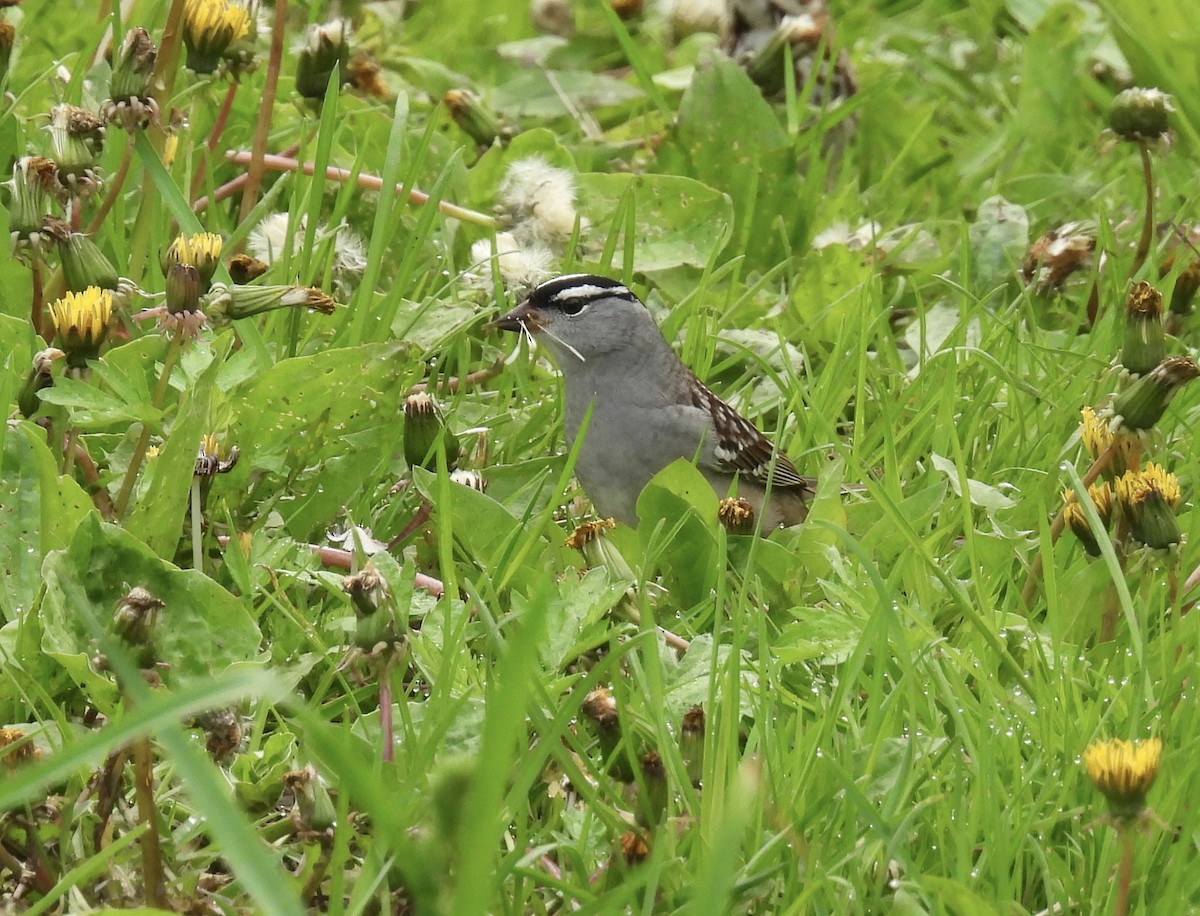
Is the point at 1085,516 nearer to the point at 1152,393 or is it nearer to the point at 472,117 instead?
the point at 1152,393

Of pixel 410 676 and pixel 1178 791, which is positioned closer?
pixel 1178 791

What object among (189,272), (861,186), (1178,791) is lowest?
(861,186)

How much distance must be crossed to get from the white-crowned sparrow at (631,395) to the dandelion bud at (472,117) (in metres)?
0.83

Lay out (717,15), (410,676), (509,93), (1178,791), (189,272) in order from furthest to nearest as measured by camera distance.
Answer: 1. (717,15)
2. (509,93)
3. (410,676)
4. (189,272)
5. (1178,791)

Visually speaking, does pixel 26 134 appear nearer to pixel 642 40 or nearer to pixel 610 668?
pixel 610 668

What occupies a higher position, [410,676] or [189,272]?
[189,272]

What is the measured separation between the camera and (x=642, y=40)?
630 cm

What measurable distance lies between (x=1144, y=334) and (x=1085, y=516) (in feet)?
1.07

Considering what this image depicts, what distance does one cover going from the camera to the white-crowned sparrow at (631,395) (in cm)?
368

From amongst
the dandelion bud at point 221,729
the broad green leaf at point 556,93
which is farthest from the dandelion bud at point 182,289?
the broad green leaf at point 556,93

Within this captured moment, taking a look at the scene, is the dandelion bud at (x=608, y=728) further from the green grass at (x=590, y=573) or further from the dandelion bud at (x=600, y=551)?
the dandelion bud at (x=600, y=551)

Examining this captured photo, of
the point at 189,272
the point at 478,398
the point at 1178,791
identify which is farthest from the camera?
the point at 478,398

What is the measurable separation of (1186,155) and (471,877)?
472cm

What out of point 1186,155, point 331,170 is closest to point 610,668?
point 331,170
